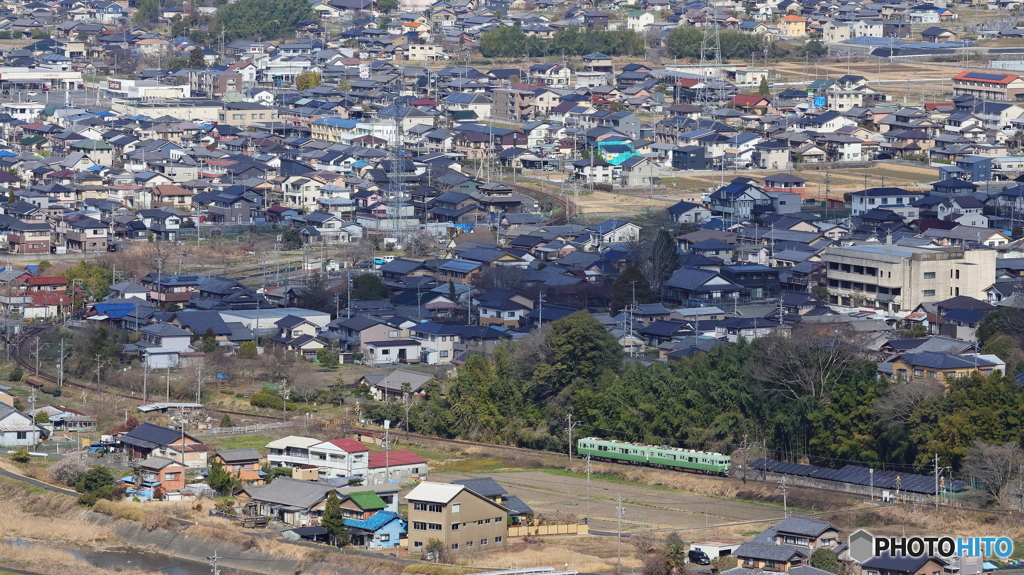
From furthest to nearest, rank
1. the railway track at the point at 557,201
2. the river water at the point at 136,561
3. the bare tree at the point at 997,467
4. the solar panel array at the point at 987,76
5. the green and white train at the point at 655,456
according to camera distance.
→ 1. the solar panel array at the point at 987,76
2. the railway track at the point at 557,201
3. the green and white train at the point at 655,456
4. the bare tree at the point at 997,467
5. the river water at the point at 136,561

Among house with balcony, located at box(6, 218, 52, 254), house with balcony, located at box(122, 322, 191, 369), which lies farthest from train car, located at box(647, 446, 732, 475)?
house with balcony, located at box(6, 218, 52, 254)

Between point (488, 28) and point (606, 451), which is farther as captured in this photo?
point (488, 28)

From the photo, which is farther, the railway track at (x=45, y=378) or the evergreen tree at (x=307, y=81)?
the evergreen tree at (x=307, y=81)

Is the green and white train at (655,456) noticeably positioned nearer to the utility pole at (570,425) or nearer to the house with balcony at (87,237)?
the utility pole at (570,425)

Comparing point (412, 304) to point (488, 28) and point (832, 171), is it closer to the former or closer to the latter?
point (832, 171)

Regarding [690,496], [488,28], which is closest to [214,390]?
[690,496]

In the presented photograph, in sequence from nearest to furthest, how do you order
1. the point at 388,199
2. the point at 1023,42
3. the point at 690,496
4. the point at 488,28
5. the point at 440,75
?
the point at 690,496 < the point at 388,199 < the point at 440,75 < the point at 1023,42 < the point at 488,28

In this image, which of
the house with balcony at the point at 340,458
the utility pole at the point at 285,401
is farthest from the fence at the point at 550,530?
the utility pole at the point at 285,401

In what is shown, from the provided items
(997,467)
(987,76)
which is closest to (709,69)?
(987,76)
